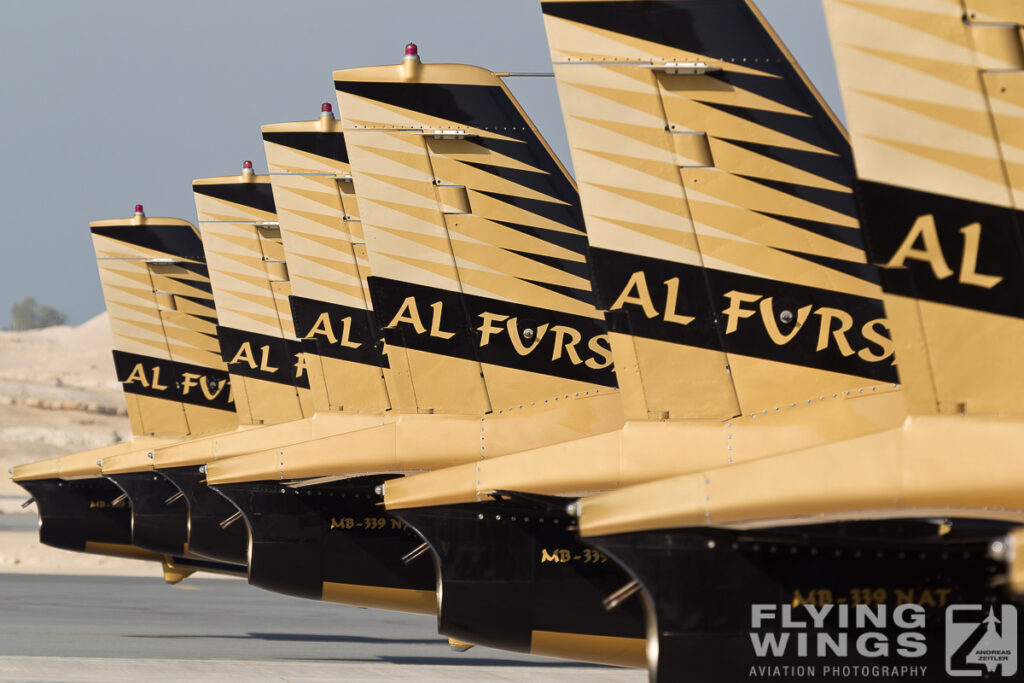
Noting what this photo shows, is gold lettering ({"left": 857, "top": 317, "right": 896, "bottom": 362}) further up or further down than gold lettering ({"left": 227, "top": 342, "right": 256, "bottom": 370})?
further down

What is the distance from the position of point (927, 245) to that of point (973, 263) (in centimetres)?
23

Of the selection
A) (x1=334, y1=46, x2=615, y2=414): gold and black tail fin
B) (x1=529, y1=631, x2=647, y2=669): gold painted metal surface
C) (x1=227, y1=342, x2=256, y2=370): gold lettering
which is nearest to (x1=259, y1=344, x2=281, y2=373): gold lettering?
(x1=227, y1=342, x2=256, y2=370): gold lettering

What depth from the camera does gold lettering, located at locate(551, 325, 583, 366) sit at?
12477 millimetres

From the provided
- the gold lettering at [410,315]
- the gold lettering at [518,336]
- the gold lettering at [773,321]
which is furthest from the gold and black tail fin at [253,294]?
the gold lettering at [773,321]

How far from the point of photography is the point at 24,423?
3046 inches

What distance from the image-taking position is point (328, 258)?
16938 millimetres

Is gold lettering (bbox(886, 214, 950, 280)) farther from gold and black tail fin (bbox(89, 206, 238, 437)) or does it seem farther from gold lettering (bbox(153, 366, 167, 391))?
gold lettering (bbox(153, 366, 167, 391))

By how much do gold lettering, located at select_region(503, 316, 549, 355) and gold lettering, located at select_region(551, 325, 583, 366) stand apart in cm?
11

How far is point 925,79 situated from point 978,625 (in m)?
2.83

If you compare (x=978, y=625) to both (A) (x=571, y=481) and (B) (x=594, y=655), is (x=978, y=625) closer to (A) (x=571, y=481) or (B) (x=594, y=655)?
(A) (x=571, y=481)

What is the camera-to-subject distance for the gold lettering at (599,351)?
40.8ft

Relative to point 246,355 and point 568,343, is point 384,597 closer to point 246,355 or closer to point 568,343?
point 568,343

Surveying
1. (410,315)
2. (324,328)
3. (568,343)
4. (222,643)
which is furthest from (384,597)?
(222,643)

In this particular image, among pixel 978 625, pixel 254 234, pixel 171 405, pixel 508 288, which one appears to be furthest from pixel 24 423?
pixel 978 625
